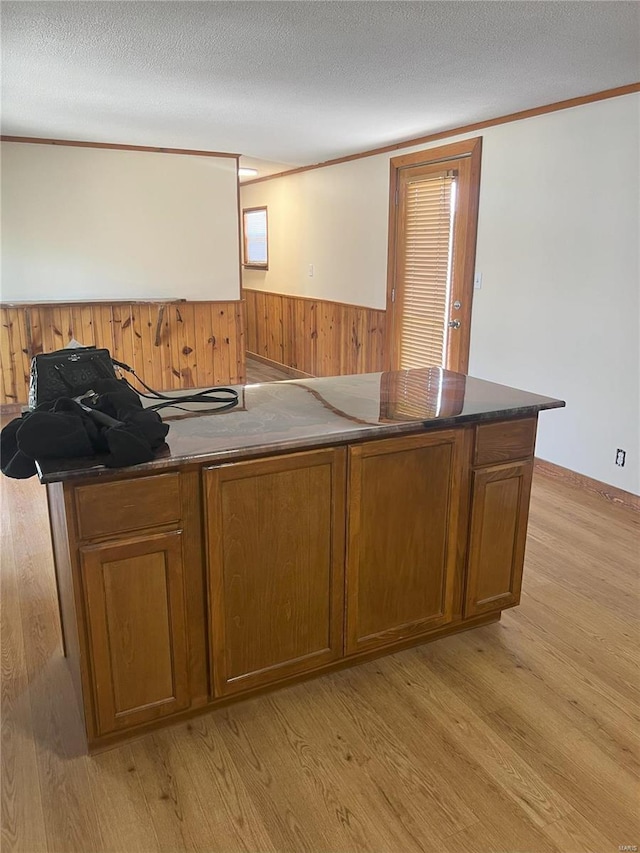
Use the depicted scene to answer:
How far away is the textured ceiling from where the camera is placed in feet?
7.95

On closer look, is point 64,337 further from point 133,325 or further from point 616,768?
point 616,768

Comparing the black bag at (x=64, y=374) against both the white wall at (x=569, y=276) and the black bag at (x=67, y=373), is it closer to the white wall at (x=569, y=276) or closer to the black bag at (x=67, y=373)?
the black bag at (x=67, y=373)

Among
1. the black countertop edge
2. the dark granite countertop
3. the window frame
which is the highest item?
the window frame

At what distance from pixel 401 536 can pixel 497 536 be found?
0.43 meters

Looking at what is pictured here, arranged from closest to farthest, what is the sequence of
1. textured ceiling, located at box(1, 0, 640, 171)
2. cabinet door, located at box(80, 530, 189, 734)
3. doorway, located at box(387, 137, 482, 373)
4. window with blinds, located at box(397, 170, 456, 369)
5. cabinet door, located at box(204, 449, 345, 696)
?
cabinet door, located at box(80, 530, 189, 734), cabinet door, located at box(204, 449, 345, 696), textured ceiling, located at box(1, 0, 640, 171), doorway, located at box(387, 137, 482, 373), window with blinds, located at box(397, 170, 456, 369)

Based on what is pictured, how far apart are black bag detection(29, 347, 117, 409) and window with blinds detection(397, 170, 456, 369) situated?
339 cm

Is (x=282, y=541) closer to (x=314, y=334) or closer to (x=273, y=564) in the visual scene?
(x=273, y=564)

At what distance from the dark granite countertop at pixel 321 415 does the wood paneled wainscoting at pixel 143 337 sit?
3614 millimetres

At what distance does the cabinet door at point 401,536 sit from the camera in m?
1.97

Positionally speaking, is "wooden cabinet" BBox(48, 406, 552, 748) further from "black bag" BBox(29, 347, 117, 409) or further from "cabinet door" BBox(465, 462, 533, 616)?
"black bag" BBox(29, 347, 117, 409)

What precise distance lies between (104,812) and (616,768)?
4.56 ft

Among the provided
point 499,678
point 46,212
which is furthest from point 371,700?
point 46,212

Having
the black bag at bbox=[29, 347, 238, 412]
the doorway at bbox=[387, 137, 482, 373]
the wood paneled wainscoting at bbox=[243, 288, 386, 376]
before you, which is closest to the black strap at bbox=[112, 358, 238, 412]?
the black bag at bbox=[29, 347, 238, 412]

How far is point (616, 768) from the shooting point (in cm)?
177
